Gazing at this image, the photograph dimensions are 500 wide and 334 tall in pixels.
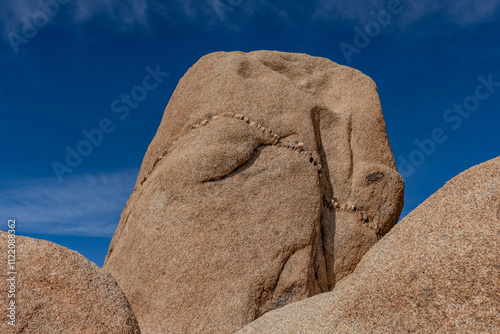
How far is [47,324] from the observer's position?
329cm

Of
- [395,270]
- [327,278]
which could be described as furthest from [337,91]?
[395,270]

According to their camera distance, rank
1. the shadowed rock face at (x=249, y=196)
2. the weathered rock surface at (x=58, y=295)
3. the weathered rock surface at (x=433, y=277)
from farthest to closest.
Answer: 1. the shadowed rock face at (x=249, y=196)
2. the weathered rock surface at (x=58, y=295)
3. the weathered rock surface at (x=433, y=277)

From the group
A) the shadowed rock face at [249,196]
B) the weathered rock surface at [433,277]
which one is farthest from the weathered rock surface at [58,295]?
the shadowed rock face at [249,196]

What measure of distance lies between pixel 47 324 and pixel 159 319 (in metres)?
2.16

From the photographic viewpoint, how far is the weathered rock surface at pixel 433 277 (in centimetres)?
274

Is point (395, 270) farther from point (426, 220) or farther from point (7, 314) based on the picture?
point (7, 314)

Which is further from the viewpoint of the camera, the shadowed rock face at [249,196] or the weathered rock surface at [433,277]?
the shadowed rock face at [249,196]

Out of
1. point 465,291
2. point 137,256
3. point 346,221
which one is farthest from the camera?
point 346,221

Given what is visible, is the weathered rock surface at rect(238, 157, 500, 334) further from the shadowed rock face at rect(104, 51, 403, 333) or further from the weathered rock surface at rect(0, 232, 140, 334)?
the shadowed rock face at rect(104, 51, 403, 333)

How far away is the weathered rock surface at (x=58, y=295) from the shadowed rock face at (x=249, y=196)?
1.86 m

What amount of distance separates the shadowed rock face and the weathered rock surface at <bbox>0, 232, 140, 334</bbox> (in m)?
1.86

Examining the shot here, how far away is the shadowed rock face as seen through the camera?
5.38m

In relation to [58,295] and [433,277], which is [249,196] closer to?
[58,295]

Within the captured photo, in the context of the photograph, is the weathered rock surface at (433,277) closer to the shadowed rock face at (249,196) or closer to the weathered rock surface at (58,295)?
the weathered rock surface at (58,295)
